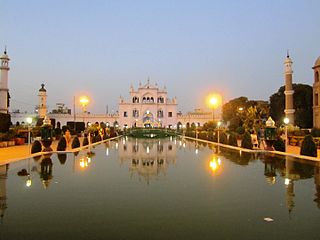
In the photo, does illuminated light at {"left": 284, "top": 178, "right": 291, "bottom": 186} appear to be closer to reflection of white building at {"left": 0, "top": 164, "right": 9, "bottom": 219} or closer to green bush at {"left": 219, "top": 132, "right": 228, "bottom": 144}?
reflection of white building at {"left": 0, "top": 164, "right": 9, "bottom": 219}

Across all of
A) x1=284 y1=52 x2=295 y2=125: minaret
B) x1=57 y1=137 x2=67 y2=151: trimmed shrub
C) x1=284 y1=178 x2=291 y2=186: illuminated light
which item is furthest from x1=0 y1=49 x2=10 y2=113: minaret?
x1=284 y1=178 x2=291 y2=186: illuminated light

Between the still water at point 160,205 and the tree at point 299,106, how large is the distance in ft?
125

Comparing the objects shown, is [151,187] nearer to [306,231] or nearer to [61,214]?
[61,214]

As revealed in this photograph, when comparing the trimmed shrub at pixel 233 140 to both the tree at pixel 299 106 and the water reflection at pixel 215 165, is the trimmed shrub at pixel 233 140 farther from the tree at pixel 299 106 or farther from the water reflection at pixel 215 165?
the tree at pixel 299 106

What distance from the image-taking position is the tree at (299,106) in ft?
144

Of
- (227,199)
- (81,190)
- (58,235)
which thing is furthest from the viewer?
(81,190)

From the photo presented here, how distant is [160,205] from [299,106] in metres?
46.1

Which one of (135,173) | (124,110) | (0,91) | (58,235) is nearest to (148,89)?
(124,110)

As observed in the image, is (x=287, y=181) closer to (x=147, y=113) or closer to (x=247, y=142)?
(x=247, y=142)

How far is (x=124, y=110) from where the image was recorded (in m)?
80.2

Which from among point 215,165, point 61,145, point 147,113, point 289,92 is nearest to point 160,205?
point 215,165

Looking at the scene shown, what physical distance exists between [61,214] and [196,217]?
1969 mm

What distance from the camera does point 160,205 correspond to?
5270mm

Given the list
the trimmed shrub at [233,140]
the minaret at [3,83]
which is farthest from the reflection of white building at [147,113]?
the trimmed shrub at [233,140]
